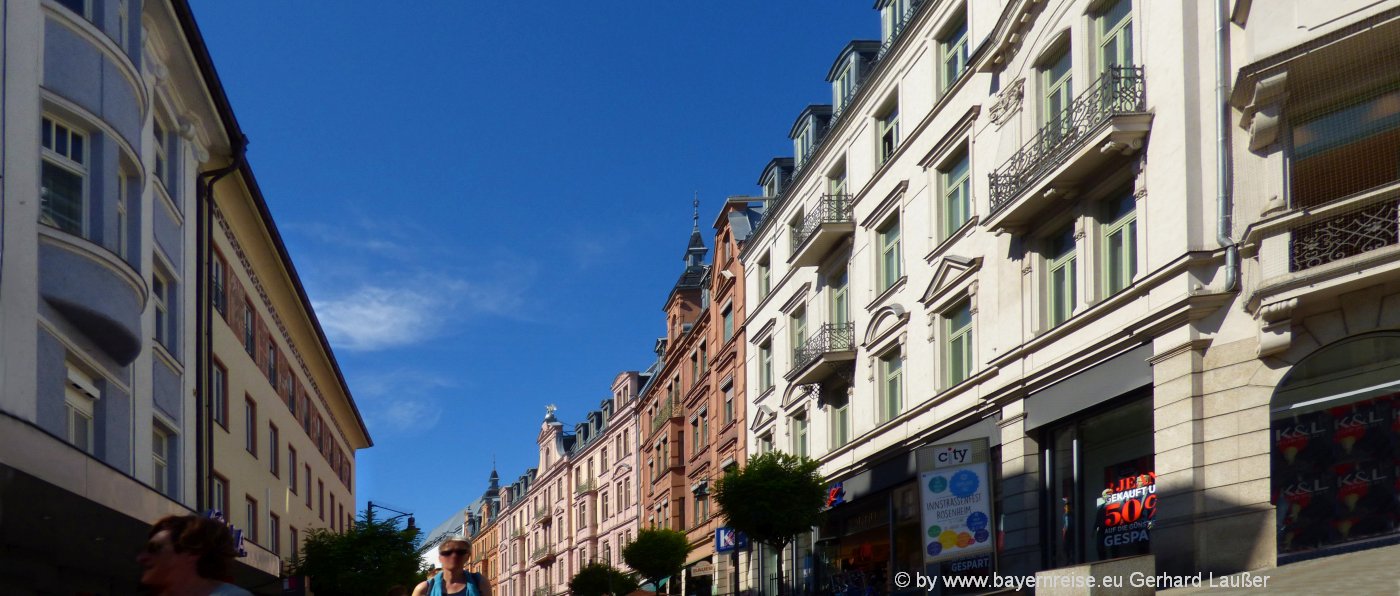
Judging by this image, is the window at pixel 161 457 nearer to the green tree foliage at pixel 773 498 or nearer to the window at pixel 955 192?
the green tree foliage at pixel 773 498

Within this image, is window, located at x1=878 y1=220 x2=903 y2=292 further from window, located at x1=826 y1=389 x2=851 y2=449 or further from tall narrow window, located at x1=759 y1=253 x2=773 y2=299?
tall narrow window, located at x1=759 y1=253 x2=773 y2=299

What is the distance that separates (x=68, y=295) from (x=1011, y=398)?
14.4 meters

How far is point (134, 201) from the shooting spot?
19703 mm

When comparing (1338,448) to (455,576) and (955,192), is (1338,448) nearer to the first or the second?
(455,576)

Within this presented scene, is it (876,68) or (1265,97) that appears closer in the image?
(1265,97)

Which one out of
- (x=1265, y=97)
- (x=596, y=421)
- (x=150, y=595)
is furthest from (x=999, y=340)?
(x=596, y=421)

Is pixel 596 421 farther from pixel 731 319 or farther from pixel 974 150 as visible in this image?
pixel 974 150

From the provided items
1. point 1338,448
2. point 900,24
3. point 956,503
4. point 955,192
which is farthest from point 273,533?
point 1338,448

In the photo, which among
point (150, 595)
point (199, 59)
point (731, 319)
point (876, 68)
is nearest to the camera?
point (150, 595)

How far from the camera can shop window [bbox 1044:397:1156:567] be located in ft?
64.8

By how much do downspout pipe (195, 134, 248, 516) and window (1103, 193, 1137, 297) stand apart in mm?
14916

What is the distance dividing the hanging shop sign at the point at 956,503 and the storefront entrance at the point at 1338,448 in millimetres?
5220

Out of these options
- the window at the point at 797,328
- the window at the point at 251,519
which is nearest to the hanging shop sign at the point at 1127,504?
the window at the point at 797,328

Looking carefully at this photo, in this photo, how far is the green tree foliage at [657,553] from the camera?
50125mm
